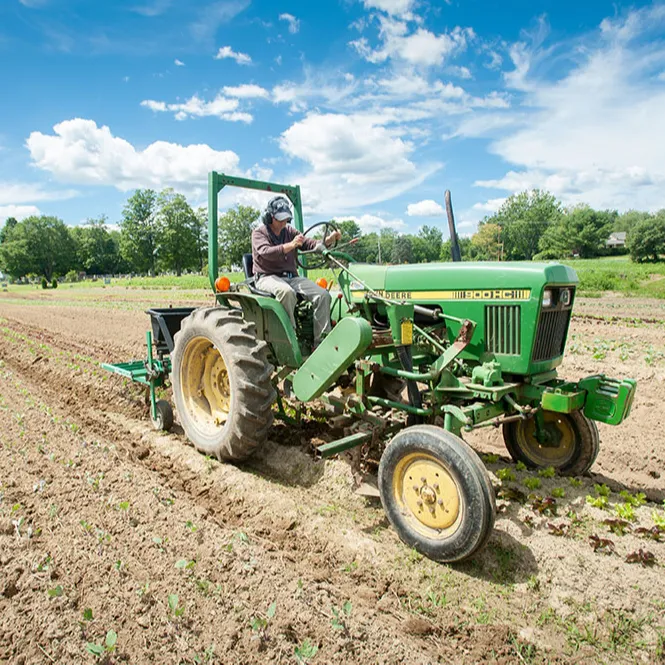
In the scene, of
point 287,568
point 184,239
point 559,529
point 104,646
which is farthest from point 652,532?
point 184,239

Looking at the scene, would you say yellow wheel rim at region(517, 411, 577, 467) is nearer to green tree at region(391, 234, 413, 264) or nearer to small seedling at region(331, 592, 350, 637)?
green tree at region(391, 234, 413, 264)

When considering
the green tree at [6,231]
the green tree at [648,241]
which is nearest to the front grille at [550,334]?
the green tree at [648,241]

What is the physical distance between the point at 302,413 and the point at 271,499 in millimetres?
1704

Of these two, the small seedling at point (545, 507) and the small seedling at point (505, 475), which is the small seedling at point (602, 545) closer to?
the small seedling at point (545, 507)

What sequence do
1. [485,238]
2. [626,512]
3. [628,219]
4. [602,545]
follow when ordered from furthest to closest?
[628,219]
[485,238]
[626,512]
[602,545]

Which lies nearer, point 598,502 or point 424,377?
point 598,502

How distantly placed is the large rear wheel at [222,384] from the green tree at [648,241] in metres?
49.5

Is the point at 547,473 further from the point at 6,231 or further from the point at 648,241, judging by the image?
the point at 6,231

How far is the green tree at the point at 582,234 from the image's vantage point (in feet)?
217

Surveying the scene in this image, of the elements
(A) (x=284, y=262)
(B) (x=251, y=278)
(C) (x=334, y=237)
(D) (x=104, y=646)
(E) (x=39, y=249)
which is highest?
(E) (x=39, y=249)

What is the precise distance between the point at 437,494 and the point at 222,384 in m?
2.48

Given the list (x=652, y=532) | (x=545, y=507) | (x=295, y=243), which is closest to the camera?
(x=652, y=532)

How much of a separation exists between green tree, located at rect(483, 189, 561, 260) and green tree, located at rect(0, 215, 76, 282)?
65.1 metres

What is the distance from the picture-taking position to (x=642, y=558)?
2893 mm
